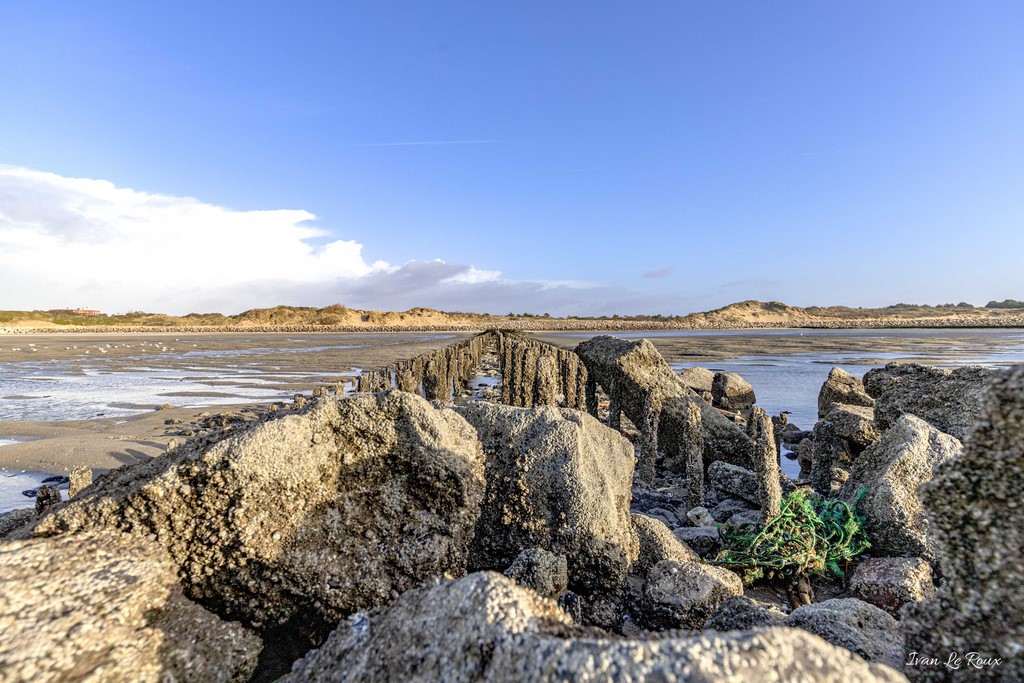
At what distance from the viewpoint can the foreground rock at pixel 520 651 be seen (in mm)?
1418

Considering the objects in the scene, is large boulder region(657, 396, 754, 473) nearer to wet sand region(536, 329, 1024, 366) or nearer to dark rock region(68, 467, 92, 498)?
dark rock region(68, 467, 92, 498)

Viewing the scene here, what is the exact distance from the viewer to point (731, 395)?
50.8 ft

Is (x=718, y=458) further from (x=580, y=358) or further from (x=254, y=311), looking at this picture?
(x=254, y=311)

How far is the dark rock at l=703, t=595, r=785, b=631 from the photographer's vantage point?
3.04 meters

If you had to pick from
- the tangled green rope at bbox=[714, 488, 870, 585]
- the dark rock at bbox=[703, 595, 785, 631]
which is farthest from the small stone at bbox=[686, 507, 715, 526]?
the dark rock at bbox=[703, 595, 785, 631]

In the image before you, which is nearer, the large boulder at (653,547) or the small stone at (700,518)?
the large boulder at (653,547)

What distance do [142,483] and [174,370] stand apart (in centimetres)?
2380

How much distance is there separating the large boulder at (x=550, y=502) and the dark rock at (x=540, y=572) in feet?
1.26

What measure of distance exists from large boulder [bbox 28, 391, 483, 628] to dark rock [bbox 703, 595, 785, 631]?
1.66 meters

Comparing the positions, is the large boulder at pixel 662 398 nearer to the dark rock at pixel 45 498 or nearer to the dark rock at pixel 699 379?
the dark rock at pixel 699 379

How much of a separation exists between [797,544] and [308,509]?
4.29 m

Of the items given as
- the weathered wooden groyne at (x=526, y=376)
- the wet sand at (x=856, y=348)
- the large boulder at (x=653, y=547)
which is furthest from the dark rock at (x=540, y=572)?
the wet sand at (x=856, y=348)

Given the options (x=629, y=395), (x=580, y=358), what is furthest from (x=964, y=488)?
(x=580, y=358)

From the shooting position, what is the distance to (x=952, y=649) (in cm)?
207
